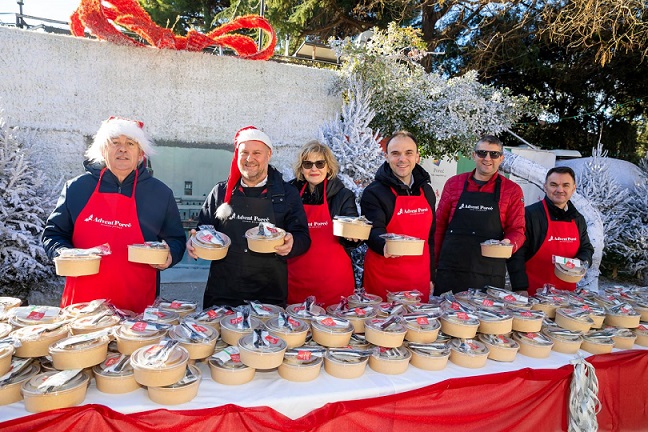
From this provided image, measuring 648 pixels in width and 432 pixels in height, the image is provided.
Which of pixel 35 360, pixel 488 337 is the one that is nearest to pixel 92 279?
pixel 35 360

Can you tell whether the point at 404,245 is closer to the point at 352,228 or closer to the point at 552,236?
the point at 352,228

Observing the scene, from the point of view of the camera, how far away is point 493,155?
3.09 m

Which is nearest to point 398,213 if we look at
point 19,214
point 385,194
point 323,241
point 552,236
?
point 385,194

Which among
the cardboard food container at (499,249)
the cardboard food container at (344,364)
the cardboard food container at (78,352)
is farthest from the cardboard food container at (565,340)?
the cardboard food container at (78,352)

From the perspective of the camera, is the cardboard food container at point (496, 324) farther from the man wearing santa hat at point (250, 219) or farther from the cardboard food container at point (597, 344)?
the man wearing santa hat at point (250, 219)

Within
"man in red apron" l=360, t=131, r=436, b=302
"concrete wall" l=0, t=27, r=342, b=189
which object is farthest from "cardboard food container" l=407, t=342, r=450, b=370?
"concrete wall" l=0, t=27, r=342, b=189

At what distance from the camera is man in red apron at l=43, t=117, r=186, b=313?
7.86 ft

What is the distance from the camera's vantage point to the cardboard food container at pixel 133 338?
1621 mm

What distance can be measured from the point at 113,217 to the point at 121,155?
0.37m

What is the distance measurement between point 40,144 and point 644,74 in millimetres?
15962

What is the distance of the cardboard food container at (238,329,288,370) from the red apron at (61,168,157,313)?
113 centimetres

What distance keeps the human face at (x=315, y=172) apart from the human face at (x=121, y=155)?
109cm

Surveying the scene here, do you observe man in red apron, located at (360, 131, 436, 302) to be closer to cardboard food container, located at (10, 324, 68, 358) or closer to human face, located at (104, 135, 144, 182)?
human face, located at (104, 135, 144, 182)

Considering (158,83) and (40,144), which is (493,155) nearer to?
(158,83)
